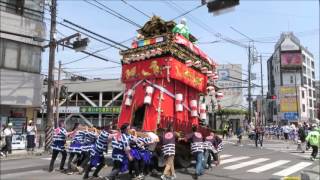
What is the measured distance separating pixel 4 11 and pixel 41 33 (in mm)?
3002

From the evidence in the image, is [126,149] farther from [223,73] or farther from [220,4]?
[223,73]

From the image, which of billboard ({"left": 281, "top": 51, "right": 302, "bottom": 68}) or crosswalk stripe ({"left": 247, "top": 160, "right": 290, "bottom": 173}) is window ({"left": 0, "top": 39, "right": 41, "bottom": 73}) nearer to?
crosswalk stripe ({"left": 247, "top": 160, "right": 290, "bottom": 173})

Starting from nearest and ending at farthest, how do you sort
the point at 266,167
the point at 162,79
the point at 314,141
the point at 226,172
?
the point at 226,172 → the point at 162,79 → the point at 266,167 → the point at 314,141

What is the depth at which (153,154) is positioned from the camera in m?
13.0

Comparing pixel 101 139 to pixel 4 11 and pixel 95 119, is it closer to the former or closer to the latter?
pixel 4 11

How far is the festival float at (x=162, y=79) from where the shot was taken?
14.7m

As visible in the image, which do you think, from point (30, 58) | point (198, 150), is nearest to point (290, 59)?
point (30, 58)

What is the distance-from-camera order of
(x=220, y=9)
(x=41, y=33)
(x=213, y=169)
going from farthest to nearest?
(x=41, y=33) < (x=213, y=169) < (x=220, y=9)

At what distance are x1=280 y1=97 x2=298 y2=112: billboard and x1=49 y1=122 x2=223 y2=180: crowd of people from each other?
75.4m

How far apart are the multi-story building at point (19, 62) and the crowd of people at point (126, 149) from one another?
1404cm

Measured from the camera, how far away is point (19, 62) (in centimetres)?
2739

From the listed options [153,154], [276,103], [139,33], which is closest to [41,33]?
[139,33]

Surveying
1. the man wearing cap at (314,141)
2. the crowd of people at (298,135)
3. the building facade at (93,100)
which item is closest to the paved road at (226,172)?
the man wearing cap at (314,141)

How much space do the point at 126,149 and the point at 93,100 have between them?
5146 cm
